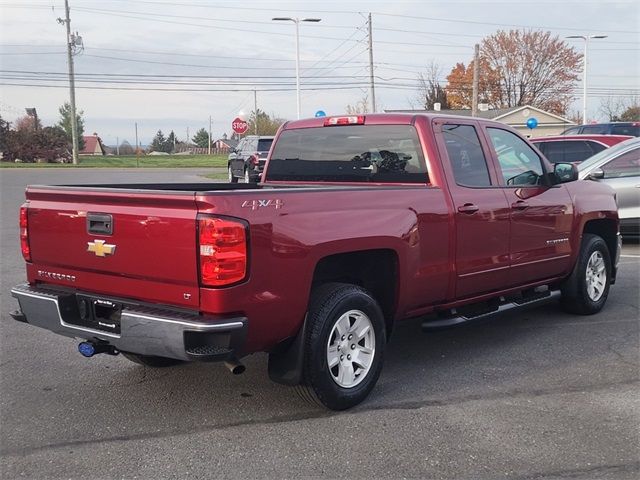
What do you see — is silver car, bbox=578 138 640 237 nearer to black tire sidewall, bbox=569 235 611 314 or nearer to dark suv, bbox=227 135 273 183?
black tire sidewall, bbox=569 235 611 314

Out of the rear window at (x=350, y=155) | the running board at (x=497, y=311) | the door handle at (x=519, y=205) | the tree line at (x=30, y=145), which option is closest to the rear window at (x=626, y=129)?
the running board at (x=497, y=311)

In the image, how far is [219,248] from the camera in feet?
11.5

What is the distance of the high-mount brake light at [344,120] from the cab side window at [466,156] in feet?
2.32

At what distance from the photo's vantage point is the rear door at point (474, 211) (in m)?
5.04

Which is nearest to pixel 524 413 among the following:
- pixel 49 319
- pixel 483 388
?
pixel 483 388

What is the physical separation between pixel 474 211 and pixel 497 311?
97 centimetres

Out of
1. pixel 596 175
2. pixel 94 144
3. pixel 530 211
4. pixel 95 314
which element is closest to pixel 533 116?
pixel 596 175

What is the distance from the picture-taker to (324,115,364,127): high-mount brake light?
551cm

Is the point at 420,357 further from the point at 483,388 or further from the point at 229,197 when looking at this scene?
the point at 229,197

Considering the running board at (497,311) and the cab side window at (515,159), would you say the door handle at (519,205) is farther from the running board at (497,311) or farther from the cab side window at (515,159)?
the running board at (497,311)

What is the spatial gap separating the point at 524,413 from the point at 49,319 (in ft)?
9.98

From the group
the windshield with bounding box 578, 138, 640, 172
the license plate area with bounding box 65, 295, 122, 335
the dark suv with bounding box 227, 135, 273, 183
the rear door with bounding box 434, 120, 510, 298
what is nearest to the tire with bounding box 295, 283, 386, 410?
the rear door with bounding box 434, 120, 510, 298

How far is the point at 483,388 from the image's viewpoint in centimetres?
466

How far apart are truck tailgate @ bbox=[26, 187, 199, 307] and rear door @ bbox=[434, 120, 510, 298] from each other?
7.31 feet
